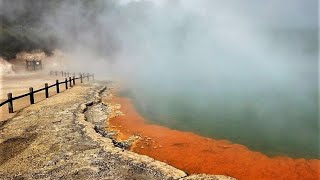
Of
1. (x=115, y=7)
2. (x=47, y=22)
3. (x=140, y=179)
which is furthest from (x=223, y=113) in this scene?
(x=115, y=7)

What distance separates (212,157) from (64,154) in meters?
4.19

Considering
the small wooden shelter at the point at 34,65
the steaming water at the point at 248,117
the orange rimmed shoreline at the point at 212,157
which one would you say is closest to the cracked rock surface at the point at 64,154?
the orange rimmed shoreline at the point at 212,157

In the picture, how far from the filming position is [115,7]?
90062 millimetres

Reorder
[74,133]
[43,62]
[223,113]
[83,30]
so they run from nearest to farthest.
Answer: [74,133]
[223,113]
[43,62]
[83,30]

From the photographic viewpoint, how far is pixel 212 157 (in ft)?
29.2

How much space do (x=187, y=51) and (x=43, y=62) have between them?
69228 mm

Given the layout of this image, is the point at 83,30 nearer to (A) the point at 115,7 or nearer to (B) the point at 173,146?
(A) the point at 115,7

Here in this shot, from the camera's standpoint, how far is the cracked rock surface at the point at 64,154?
6512 millimetres

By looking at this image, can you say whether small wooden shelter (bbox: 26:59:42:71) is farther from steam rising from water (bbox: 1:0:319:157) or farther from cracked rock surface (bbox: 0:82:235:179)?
cracked rock surface (bbox: 0:82:235:179)

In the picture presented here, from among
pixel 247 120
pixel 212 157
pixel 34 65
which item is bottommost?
pixel 247 120

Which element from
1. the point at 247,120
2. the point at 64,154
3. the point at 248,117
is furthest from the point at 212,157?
the point at 248,117

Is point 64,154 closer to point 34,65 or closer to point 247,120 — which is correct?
point 247,120

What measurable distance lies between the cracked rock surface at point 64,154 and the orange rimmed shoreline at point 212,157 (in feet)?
3.76

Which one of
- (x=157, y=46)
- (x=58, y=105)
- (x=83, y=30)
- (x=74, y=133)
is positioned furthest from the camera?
(x=157, y=46)
